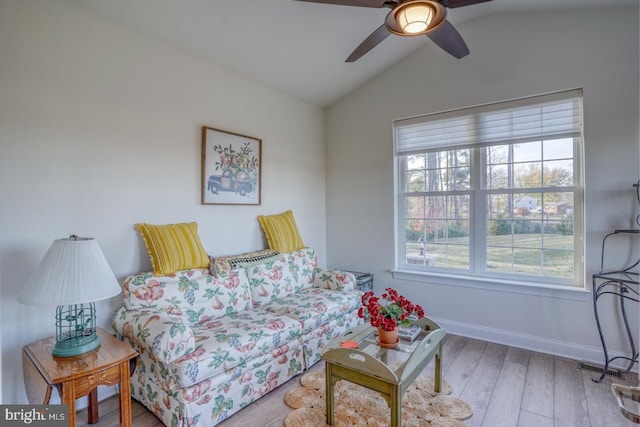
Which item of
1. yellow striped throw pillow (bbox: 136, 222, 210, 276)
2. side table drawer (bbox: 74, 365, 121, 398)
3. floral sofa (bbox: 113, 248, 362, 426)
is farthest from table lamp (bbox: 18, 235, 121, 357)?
yellow striped throw pillow (bbox: 136, 222, 210, 276)

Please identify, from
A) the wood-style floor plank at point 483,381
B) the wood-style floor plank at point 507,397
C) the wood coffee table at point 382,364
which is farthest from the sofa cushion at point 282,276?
the wood-style floor plank at point 507,397

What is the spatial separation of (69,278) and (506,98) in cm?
361

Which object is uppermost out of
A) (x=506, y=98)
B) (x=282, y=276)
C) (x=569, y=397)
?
(x=506, y=98)

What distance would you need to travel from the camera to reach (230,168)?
3.16 m

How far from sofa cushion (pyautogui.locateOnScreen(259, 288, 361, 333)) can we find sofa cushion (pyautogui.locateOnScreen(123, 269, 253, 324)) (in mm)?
275

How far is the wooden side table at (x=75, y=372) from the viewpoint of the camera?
1.60 m

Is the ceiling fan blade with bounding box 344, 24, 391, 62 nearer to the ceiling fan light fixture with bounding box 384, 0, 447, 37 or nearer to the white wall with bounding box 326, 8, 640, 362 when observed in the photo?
the ceiling fan light fixture with bounding box 384, 0, 447, 37

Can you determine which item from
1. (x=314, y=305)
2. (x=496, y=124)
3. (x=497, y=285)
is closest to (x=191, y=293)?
(x=314, y=305)

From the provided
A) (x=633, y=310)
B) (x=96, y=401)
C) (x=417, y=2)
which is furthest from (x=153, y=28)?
(x=633, y=310)

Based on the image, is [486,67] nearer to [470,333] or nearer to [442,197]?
[442,197]

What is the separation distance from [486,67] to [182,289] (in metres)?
3.33

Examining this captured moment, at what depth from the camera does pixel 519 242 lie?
3.16 m

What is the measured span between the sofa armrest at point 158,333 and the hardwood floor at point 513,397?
0.54m

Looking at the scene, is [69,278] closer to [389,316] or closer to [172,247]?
[172,247]
